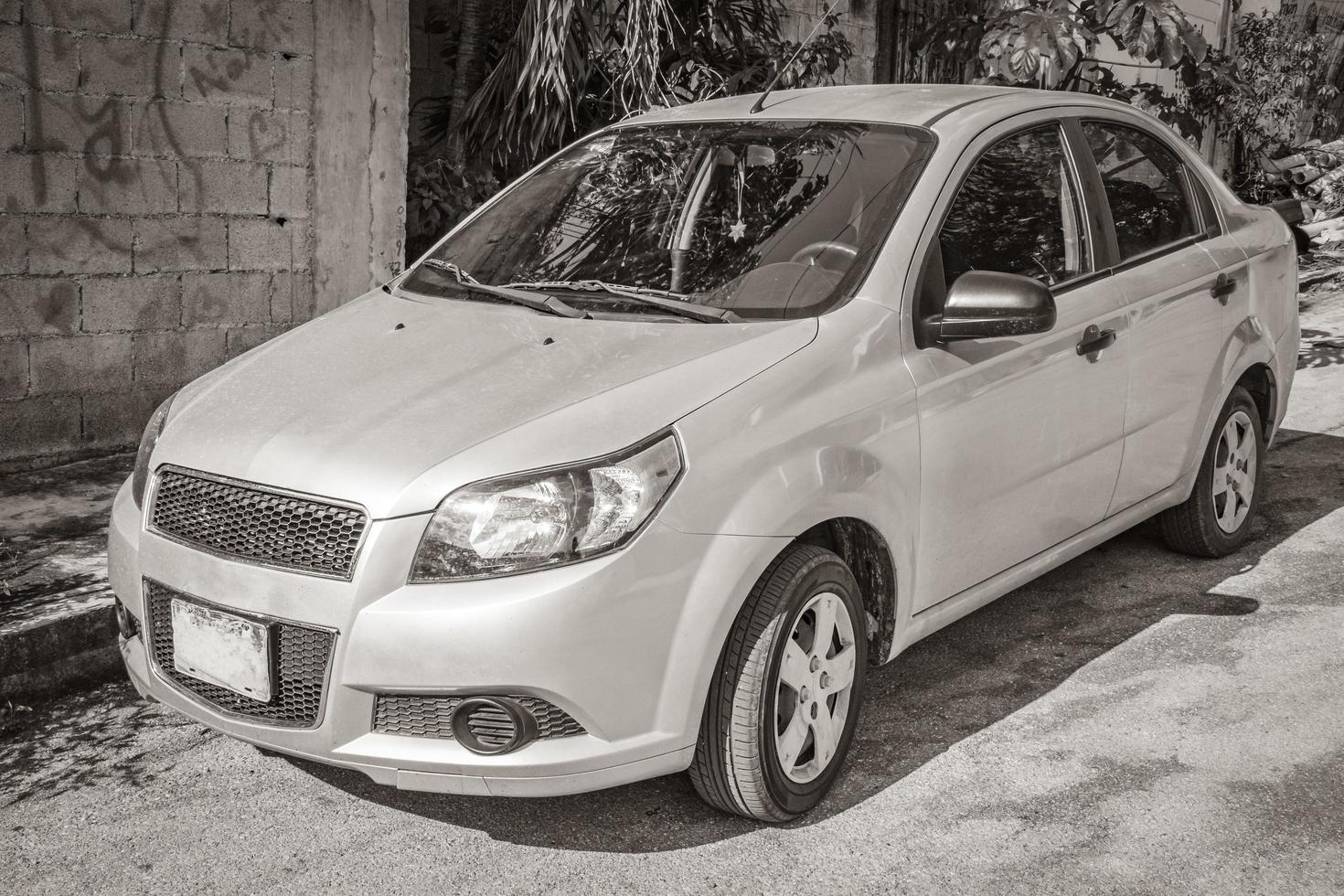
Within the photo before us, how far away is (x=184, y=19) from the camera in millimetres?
6238

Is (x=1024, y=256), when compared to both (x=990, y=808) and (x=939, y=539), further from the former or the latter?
(x=990, y=808)

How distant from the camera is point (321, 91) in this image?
22.4 feet

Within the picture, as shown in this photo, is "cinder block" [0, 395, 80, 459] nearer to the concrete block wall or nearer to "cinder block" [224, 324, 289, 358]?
the concrete block wall

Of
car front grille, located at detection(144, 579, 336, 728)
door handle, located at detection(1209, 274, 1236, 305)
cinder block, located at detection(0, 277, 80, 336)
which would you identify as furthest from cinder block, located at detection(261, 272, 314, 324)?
door handle, located at detection(1209, 274, 1236, 305)

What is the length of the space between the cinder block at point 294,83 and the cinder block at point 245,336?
1.05 metres

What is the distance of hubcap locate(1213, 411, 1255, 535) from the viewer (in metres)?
5.02

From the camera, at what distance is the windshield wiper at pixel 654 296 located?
11.4 feet

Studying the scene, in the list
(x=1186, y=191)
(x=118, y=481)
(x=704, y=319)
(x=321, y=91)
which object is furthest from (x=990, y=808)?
(x=321, y=91)

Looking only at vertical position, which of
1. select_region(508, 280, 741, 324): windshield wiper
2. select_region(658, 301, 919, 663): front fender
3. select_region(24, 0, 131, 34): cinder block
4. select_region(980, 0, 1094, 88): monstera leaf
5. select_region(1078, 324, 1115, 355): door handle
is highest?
select_region(980, 0, 1094, 88): monstera leaf

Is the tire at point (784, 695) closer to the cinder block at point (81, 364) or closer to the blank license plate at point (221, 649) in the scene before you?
the blank license plate at point (221, 649)

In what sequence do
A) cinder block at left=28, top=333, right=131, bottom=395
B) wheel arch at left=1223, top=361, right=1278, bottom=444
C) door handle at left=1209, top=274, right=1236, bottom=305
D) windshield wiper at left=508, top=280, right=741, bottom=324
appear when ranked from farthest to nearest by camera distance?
cinder block at left=28, top=333, right=131, bottom=395, wheel arch at left=1223, top=361, right=1278, bottom=444, door handle at left=1209, top=274, right=1236, bottom=305, windshield wiper at left=508, top=280, right=741, bottom=324

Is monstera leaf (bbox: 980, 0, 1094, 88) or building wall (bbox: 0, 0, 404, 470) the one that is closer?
building wall (bbox: 0, 0, 404, 470)

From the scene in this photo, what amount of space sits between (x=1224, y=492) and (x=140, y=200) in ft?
15.3

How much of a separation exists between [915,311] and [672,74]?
15.4 feet
